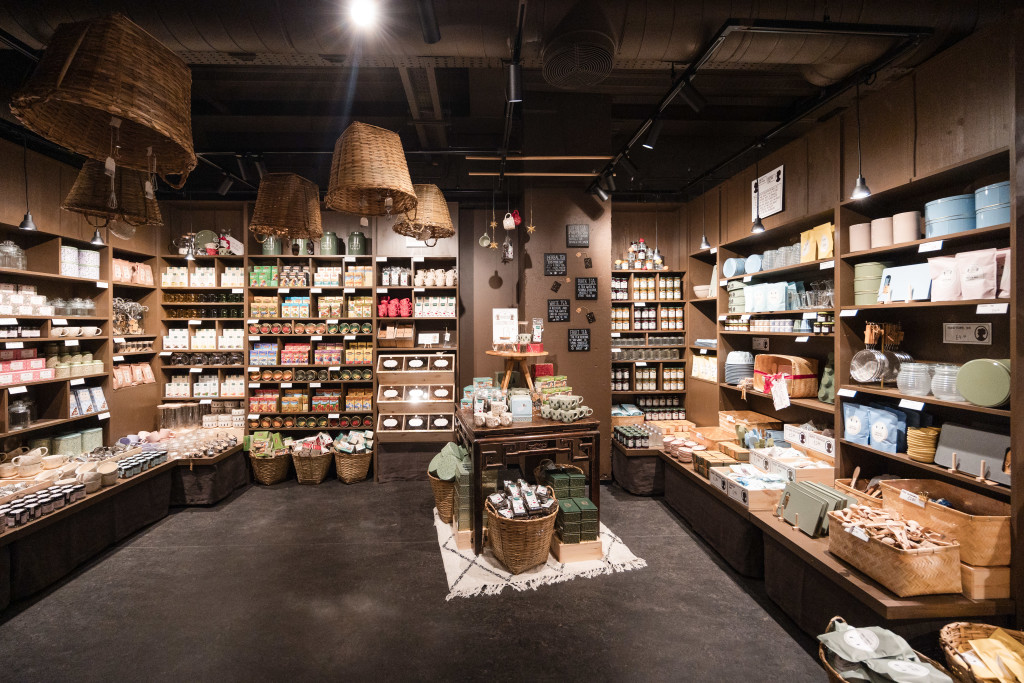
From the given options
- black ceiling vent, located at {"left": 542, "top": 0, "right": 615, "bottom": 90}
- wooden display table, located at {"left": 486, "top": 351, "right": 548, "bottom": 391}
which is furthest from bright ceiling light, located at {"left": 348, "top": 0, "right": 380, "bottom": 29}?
wooden display table, located at {"left": 486, "top": 351, "right": 548, "bottom": 391}

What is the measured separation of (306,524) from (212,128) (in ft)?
16.5

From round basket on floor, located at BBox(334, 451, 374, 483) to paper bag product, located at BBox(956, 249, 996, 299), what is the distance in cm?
532

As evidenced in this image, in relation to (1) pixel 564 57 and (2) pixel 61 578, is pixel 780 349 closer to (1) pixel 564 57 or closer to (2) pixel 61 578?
(1) pixel 564 57

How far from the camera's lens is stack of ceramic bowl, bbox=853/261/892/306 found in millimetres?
3117

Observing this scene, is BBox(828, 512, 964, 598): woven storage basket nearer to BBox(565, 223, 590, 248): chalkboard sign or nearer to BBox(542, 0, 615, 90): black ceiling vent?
BBox(542, 0, 615, 90): black ceiling vent

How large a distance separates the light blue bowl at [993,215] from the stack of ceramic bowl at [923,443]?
3.90 ft

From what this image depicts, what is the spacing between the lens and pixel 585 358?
17.1 feet

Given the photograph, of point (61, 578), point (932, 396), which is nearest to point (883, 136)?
point (932, 396)

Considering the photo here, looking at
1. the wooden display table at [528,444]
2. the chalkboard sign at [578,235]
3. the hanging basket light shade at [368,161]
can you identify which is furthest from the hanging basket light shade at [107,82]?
the chalkboard sign at [578,235]

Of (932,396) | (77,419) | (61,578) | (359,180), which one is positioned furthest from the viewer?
(77,419)

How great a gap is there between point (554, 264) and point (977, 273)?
135 inches

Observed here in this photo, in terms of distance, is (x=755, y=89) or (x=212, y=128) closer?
(x=755, y=89)

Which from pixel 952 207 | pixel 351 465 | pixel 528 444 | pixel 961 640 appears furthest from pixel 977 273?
pixel 351 465

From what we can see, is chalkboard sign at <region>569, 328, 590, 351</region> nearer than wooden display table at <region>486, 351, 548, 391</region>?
No
